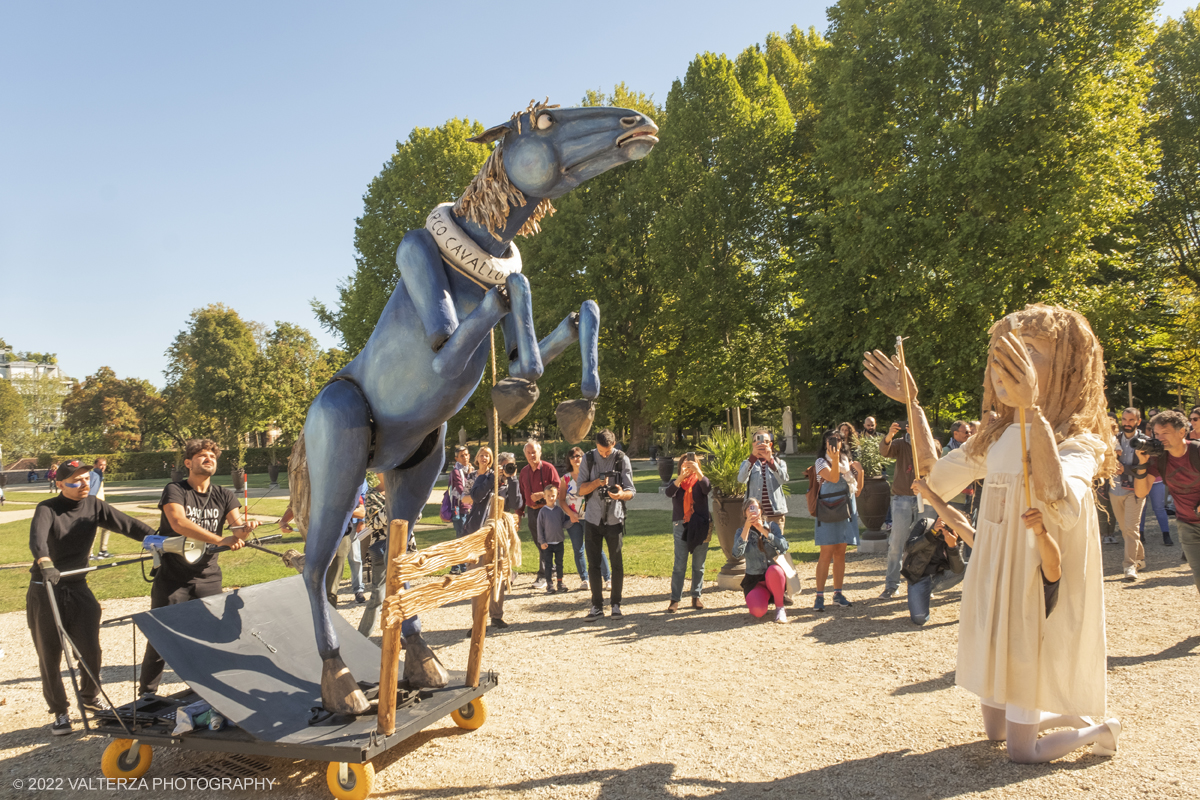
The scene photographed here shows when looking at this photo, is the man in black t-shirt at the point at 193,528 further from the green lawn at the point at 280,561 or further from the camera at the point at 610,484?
the green lawn at the point at 280,561

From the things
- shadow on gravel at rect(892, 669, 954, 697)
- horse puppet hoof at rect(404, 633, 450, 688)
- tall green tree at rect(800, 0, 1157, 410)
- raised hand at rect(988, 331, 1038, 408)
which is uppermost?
tall green tree at rect(800, 0, 1157, 410)

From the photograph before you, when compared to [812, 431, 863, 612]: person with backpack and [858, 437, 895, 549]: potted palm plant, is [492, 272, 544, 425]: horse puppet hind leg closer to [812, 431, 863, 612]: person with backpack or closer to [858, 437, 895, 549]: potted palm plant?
[812, 431, 863, 612]: person with backpack

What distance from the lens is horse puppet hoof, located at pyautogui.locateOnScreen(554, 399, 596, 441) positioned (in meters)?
3.06

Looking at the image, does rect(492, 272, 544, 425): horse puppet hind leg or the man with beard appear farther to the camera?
the man with beard

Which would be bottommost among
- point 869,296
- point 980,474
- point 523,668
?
point 523,668

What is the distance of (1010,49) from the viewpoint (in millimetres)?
16969

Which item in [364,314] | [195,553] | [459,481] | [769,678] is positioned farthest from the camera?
[364,314]

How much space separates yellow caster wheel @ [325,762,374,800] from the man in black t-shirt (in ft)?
6.44

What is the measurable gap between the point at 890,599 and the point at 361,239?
969 inches

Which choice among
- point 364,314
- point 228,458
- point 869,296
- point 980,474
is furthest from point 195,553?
point 228,458

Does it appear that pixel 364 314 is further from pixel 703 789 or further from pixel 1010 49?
pixel 703 789

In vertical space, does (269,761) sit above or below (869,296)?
below

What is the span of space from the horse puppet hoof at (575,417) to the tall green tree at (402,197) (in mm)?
25016

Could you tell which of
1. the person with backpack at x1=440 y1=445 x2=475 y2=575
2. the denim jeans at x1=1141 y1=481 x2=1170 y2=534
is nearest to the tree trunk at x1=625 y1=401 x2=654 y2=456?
the person with backpack at x1=440 y1=445 x2=475 y2=575
